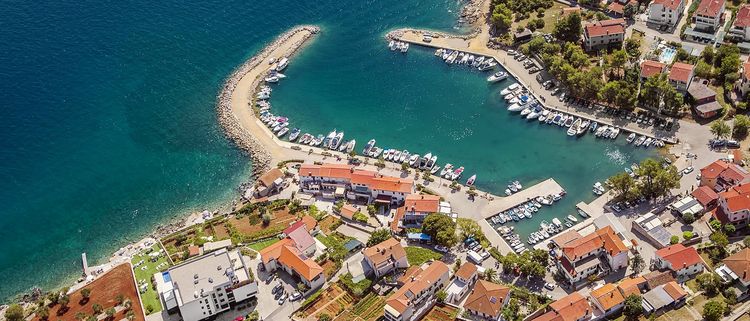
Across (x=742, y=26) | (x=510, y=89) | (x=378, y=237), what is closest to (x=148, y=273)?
(x=378, y=237)

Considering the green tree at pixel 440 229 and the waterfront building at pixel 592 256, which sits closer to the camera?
the waterfront building at pixel 592 256

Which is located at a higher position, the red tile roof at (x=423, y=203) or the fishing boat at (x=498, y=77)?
the fishing boat at (x=498, y=77)

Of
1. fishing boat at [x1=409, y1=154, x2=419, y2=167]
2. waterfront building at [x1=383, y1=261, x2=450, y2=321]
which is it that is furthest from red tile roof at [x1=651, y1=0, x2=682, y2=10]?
waterfront building at [x1=383, y1=261, x2=450, y2=321]

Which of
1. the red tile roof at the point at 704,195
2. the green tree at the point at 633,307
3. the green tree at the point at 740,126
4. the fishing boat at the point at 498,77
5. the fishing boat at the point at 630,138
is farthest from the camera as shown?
A: the fishing boat at the point at 498,77

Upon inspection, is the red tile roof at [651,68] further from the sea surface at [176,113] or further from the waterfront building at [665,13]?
the waterfront building at [665,13]

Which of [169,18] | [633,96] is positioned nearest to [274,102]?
[169,18]

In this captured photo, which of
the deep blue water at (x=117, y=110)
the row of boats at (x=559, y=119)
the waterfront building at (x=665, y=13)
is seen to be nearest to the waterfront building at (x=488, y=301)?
the row of boats at (x=559, y=119)

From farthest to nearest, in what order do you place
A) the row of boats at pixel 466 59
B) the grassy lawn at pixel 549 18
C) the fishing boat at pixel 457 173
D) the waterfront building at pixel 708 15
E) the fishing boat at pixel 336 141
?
the grassy lawn at pixel 549 18, the row of boats at pixel 466 59, the waterfront building at pixel 708 15, the fishing boat at pixel 336 141, the fishing boat at pixel 457 173

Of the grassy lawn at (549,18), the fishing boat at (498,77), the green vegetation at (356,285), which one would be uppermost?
the grassy lawn at (549,18)
